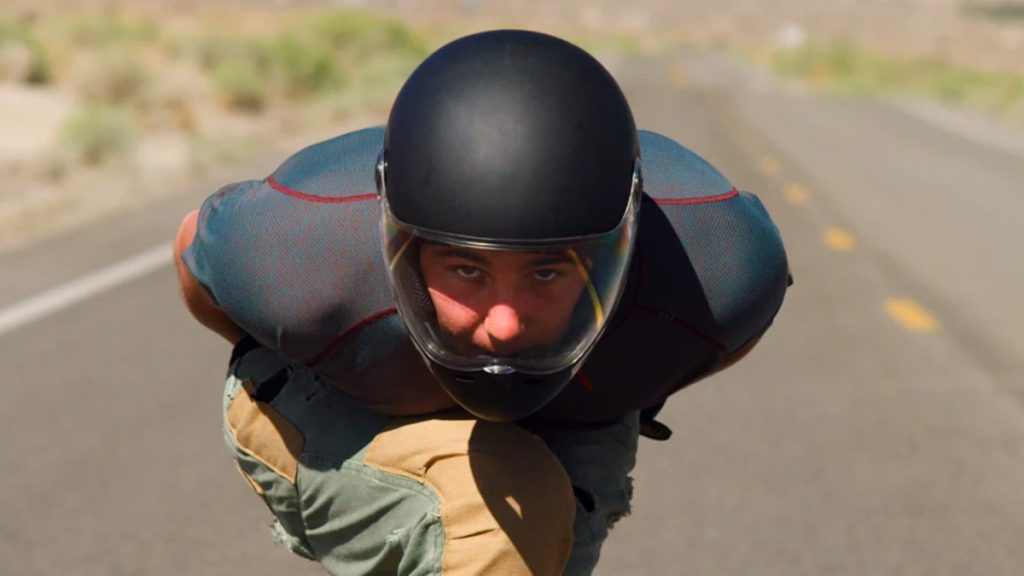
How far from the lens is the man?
2.16 m

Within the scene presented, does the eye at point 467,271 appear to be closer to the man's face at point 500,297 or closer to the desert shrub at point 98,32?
the man's face at point 500,297

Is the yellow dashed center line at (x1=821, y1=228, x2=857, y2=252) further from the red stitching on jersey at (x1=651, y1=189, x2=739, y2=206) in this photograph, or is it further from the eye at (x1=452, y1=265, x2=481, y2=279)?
the eye at (x1=452, y1=265, x2=481, y2=279)

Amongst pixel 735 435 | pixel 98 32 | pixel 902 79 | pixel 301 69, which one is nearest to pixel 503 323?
pixel 735 435

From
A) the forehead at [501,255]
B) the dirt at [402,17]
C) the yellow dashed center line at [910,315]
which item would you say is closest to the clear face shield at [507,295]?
the forehead at [501,255]

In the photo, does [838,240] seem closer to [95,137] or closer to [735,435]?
[735,435]

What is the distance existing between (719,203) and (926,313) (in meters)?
6.60

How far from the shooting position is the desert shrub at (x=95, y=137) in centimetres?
1523

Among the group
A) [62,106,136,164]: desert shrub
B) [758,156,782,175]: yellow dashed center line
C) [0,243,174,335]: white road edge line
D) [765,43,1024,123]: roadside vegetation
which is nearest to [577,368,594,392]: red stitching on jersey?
[0,243,174,335]: white road edge line

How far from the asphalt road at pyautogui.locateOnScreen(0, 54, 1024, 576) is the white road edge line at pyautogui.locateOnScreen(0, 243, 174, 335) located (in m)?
0.09

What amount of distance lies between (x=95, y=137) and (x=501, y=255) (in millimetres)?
13900

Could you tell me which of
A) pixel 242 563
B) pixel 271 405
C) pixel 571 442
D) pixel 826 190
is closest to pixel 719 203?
pixel 571 442

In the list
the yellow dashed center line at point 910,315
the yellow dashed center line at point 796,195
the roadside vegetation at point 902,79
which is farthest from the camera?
the roadside vegetation at point 902,79

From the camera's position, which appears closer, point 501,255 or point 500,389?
point 501,255

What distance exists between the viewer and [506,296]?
2199 mm
